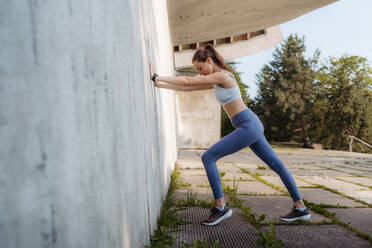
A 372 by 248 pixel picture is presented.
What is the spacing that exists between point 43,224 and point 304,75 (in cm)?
2985

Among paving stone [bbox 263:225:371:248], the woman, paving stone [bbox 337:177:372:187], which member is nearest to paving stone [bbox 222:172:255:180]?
paving stone [bbox 337:177:372:187]

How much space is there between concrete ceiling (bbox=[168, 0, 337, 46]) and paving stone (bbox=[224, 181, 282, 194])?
4.84 metres

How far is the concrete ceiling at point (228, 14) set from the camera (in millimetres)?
7680

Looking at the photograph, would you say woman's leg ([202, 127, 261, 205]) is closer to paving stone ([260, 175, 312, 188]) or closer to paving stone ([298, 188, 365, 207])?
paving stone ([298, 188, 365, 207])

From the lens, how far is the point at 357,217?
9.73 feet

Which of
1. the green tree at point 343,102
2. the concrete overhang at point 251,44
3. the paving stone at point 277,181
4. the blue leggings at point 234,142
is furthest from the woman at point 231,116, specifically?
the green tree at point 343,102

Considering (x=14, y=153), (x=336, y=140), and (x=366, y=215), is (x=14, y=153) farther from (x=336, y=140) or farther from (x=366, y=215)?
(x=336, y=140)

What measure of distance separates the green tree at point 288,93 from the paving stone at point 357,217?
2509 centimetres

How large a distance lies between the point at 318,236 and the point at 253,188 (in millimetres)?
1971

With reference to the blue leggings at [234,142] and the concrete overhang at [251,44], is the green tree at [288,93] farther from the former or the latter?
the blue leggings at [234,142]

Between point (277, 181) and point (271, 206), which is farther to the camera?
point (277, 181)

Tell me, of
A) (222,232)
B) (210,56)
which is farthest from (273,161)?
(210,56)

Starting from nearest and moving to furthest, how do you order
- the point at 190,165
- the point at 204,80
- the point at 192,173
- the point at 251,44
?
the point at 204,80, the point at 192,173, the point at 190,165, the point at 251,44

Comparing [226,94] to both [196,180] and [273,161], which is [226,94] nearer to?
[273,161]
